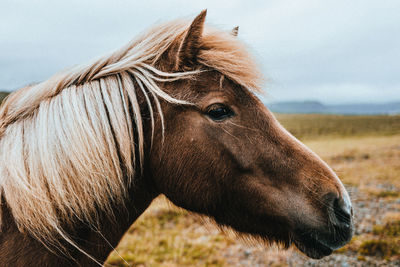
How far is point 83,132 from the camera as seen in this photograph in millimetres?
1588

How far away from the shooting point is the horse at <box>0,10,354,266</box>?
5.02 feet

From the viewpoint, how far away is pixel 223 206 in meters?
1.85

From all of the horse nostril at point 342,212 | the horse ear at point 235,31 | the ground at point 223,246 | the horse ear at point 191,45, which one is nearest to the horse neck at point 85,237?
the horse ear at point 191,45

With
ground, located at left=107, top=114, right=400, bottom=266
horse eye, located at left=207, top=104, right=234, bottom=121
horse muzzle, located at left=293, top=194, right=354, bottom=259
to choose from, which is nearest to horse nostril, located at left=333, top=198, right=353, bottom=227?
horse muzzle, located at left=293, top=194, right=354, bottom=259

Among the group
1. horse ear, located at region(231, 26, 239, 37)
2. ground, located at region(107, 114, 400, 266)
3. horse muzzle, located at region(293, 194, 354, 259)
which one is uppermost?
horse ear, located at region(231, 26, 239, 37)

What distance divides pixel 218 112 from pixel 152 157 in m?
0.52

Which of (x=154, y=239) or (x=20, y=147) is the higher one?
(x=20, y=147)

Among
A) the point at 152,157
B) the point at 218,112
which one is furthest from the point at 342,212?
the point at 152,157

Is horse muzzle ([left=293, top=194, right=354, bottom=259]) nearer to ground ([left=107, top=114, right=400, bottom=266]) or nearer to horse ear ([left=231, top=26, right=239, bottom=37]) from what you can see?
horse ear ([left=231, top=26, right=239, bottom=37])

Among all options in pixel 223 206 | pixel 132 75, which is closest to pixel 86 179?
pixel 132 75

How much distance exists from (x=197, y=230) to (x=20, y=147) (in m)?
5.97

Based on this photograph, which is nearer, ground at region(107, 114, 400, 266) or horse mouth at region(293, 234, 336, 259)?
horse mouth at region(293, 234, 336, 259)

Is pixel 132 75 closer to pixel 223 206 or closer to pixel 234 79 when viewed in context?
pixel 234 79

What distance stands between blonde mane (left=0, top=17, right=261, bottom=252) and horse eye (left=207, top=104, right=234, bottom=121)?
197mm
